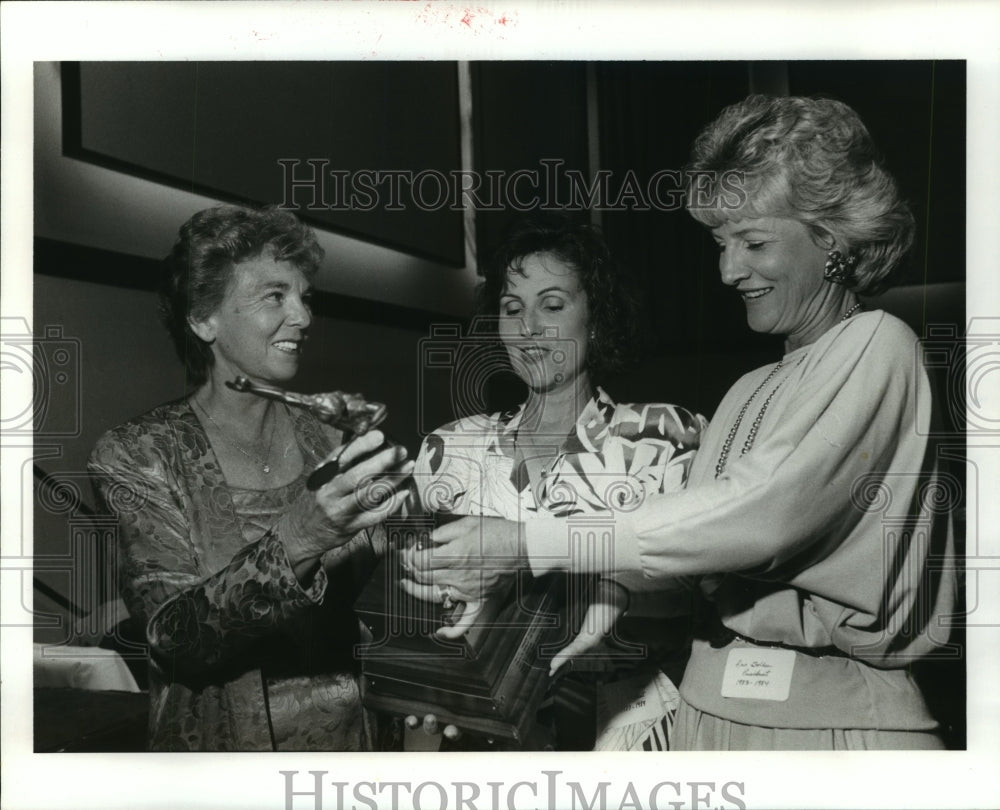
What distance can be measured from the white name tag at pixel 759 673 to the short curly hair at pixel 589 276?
2.93ft

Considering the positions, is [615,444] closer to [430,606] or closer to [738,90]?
[430,606]

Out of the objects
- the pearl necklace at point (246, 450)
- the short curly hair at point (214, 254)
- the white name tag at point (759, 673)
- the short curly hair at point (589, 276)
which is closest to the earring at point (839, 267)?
the short curly hair at point (589, 276)

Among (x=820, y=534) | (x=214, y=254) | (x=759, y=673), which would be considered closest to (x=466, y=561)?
(x=759, y=673)

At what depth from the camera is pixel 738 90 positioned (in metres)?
3.31

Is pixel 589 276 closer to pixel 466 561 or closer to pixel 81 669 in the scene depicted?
pixel 466 561

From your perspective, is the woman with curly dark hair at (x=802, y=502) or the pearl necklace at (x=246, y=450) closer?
the woman with curly dark hair at (x=802, y=502)

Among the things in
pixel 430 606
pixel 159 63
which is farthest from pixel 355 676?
pixel 159 63

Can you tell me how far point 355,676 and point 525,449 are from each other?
2.70ft

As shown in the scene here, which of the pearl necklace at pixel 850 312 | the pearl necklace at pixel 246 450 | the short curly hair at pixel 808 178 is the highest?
the short curly hair at pixel 808 178

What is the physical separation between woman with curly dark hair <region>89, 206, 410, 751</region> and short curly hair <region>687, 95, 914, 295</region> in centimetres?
120

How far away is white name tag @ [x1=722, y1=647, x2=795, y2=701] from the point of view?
317 cm

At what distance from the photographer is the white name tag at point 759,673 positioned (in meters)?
3.17

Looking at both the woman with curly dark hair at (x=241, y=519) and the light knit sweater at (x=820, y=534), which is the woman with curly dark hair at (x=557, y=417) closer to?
the light knit sweater at (x=820, y=534)

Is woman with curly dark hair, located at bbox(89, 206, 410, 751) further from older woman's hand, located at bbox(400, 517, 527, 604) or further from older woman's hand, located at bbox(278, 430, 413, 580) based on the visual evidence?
older woman's hand, located at bbox(400, 517, 527, 604)
